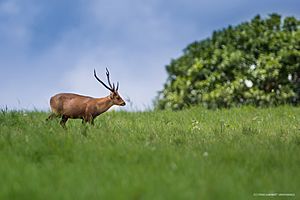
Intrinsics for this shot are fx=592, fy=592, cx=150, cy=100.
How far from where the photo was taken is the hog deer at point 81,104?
9.31 m

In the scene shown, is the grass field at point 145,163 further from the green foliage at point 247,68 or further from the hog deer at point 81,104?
the green foliage at point 247,68

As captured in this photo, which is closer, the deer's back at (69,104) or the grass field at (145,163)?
the grass field at (145,163)

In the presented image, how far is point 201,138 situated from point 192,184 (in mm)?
3178

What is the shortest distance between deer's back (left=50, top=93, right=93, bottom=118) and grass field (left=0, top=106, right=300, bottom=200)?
0.92 ft

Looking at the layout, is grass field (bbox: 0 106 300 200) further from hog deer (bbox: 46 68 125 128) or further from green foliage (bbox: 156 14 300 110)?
green foliage (bbox: 156 14 300 110)

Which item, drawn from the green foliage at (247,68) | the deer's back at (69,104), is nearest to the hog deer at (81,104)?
the deer's back at (69,104)

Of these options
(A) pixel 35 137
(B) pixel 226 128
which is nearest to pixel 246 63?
(B) pixel 226 128

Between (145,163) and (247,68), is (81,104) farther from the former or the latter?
(247,68)

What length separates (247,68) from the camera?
19.7 m

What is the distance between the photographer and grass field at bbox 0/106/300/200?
546 centimetres

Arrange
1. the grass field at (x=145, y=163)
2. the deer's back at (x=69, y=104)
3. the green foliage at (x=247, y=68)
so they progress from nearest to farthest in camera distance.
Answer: the grass field at (x=145, y=163)
the deer's back at (x=69, y=104)
the green foliage at (x=247, y=68)

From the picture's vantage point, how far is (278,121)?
11.8m

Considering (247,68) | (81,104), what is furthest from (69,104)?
(247,68)

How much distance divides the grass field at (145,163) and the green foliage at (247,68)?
968cm
